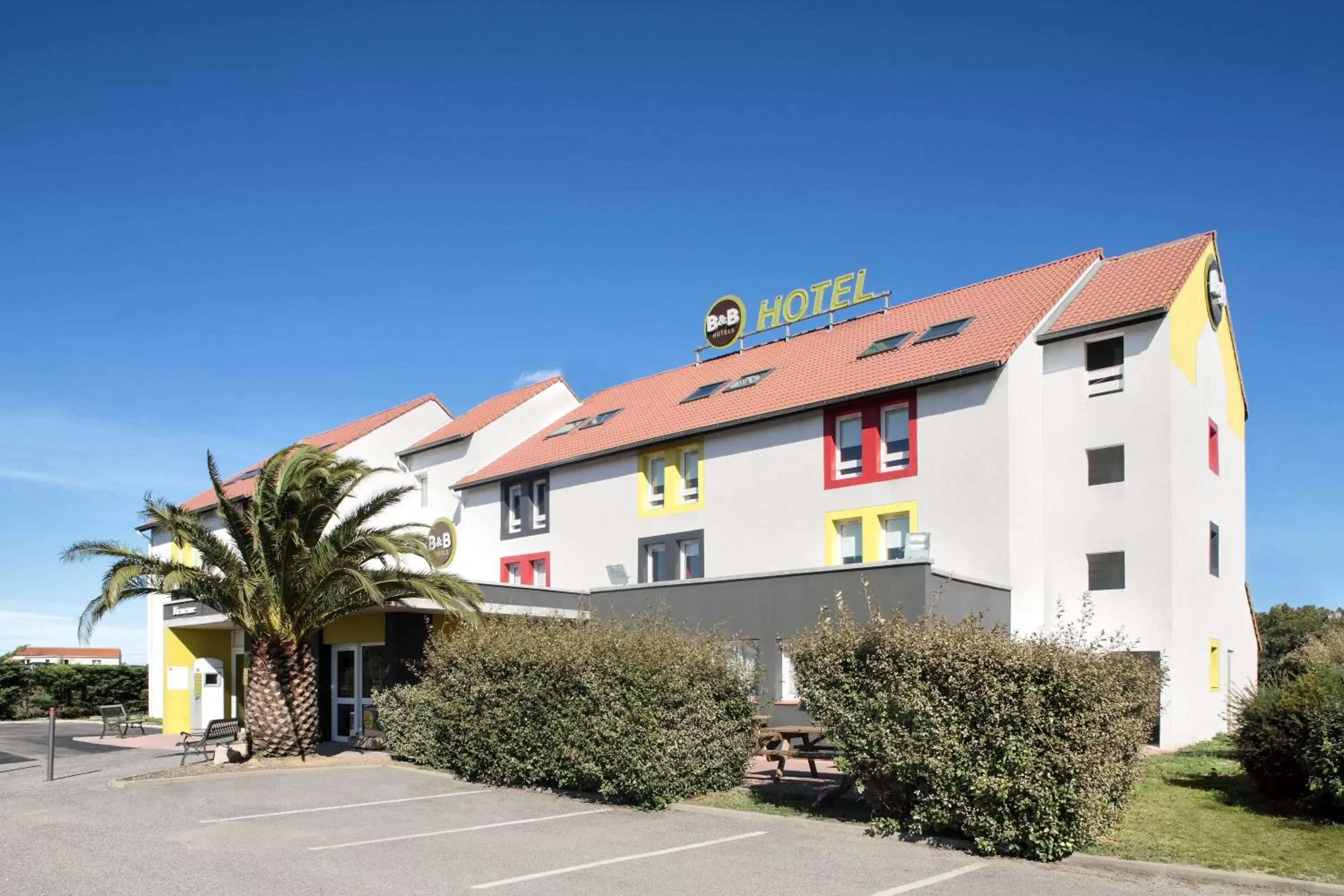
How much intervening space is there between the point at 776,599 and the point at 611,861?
11.2 meters

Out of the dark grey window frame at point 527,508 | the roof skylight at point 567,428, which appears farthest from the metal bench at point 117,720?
the roof skylight at point 567,428

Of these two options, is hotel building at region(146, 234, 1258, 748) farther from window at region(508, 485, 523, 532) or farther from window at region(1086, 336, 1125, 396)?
window at region(508, 485, 523, 532)

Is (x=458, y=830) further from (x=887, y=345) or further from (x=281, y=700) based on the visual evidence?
(x=887, y=345)

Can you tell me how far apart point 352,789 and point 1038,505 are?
14.4 meters

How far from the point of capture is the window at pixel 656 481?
94.7 ft

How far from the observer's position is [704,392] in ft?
98.5

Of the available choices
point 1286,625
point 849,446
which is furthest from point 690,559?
point 1286,625

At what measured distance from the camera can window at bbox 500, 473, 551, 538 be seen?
106 feet

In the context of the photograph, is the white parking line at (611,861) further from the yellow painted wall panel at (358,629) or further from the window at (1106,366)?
the window at (1106,366)

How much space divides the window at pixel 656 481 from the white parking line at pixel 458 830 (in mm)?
14425

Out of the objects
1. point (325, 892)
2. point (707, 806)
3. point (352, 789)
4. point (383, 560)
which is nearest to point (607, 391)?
point (383, 560)

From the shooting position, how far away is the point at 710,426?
2695 cm

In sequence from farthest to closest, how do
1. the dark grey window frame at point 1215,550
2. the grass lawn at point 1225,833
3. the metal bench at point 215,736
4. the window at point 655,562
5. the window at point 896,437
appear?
the window at point 655,562 → the dark grey window frame at point 1215,550 → the window at point 896,437 → the metal bench at point 215,736 → the grass lawn at point 1225,833

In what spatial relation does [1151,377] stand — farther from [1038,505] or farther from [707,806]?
[707,806]
